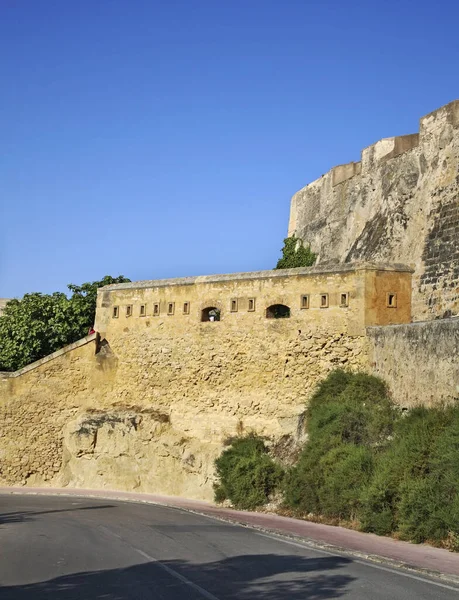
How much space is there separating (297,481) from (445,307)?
21.8 feet

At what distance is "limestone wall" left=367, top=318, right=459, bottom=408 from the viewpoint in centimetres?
1611

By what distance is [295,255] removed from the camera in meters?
31.8

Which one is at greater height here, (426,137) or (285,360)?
(426,137)

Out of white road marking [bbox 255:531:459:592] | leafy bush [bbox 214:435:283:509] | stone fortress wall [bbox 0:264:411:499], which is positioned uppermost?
stone fortress wall [bbox 0:264:411:499]

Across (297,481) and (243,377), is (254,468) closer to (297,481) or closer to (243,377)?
(297,481)

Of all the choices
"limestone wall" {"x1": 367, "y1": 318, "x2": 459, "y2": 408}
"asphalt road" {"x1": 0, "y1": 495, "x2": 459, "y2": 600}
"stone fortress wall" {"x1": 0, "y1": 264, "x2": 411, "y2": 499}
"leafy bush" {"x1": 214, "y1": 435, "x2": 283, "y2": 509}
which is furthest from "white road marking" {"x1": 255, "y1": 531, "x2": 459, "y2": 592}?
"stone fortress wall" {"x1": 0, "y1": 264, "x2": 411, "y2": 499}

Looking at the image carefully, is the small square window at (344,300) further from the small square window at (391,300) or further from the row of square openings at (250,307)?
the small square window at (391,300)

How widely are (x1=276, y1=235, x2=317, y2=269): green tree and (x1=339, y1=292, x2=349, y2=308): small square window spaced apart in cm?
1025

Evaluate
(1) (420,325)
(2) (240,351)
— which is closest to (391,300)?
(1) (420,325)

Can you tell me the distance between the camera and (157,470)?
23.0m

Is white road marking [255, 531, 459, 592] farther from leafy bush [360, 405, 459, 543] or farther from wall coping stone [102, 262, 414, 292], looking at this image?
wall coping stone [102, 262, 414, 292]

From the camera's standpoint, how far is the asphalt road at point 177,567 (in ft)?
28.1

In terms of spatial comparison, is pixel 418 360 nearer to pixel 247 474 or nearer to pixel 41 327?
pixel 247 474

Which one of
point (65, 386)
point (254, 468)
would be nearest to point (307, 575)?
point (254, 468)
